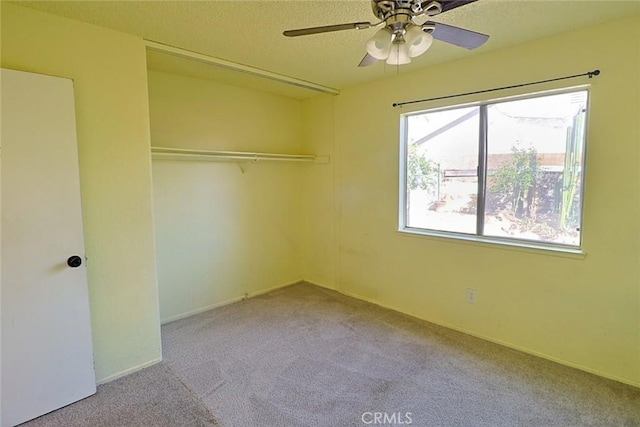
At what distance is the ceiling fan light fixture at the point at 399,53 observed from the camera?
5.16ft

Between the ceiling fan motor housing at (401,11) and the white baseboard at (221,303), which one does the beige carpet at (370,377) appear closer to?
the white baseboard at (221,303)

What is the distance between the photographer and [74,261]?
6.77 ft

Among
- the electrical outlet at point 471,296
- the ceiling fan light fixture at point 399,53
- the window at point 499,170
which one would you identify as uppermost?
the ceiling fan light fixture at point 399,53

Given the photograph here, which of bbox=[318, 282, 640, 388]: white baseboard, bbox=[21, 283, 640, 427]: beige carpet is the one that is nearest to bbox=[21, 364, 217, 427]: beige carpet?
bbox=[21, 283, 640, 427]: beige carpet

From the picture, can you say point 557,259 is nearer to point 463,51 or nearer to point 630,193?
point 630,193

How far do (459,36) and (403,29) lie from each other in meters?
0.35

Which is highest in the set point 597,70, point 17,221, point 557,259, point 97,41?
point 97,41

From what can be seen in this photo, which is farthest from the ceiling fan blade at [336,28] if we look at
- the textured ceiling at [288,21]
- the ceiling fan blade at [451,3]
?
the textured ceiling at [288,21]

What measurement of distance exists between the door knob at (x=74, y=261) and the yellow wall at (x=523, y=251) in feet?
8.45

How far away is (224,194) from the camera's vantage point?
3643 mm

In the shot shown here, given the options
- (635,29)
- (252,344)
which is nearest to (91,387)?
(252,344)

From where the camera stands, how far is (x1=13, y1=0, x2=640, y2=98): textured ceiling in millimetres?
1922

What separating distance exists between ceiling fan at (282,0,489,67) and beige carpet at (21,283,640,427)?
201cm

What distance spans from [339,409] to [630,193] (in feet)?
7.62
